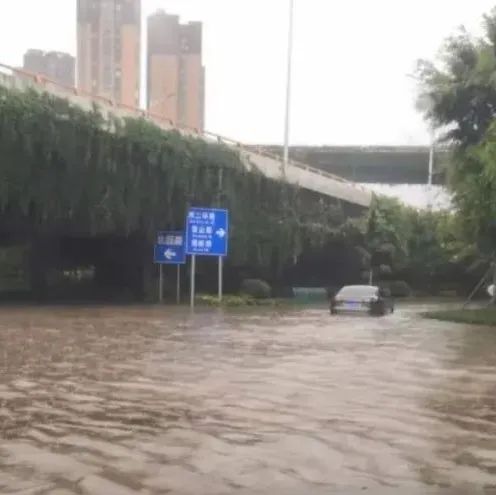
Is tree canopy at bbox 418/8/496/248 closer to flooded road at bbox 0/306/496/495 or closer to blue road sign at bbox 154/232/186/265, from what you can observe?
flooded road at bbox 0/306/496/495

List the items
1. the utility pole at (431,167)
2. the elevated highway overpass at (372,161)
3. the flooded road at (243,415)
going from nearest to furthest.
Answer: the flooded road at (243,415), the utility pole at (431,167), the elevated highway overpass at (372,161)

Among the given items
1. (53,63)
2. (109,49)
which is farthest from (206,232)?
(53,63)

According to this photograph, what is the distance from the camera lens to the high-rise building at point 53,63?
46.9 m

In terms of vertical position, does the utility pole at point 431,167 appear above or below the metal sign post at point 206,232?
above

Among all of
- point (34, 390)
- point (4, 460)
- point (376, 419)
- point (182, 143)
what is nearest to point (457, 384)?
point (376, 419)

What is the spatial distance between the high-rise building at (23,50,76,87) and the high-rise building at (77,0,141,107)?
0.68 m

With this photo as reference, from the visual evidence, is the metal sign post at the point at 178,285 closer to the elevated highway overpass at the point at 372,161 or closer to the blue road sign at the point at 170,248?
the blue road sign at the point at 170,248

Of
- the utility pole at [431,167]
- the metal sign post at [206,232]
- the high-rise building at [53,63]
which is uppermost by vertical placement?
the high-rise building at [53,63]

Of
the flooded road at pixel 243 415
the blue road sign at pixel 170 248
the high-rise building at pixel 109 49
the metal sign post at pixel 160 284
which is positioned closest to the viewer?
the flooded road at pixel 243 415

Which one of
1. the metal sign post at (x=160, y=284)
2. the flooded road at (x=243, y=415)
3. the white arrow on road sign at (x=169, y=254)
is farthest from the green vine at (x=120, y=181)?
the flooded road at (x=243, y=415)

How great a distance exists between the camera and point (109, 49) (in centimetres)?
4672

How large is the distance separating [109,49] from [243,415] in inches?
1596

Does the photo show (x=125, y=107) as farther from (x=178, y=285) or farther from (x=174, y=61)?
(x=174, y=61)

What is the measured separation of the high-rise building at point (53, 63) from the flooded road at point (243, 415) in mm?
31793
